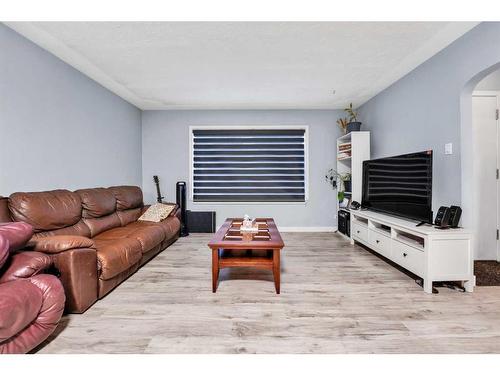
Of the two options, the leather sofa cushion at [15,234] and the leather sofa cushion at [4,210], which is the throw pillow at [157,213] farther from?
the leather sofa cushion at [15,234]

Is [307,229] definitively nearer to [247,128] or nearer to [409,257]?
[247,128]

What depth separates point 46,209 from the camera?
2.34m

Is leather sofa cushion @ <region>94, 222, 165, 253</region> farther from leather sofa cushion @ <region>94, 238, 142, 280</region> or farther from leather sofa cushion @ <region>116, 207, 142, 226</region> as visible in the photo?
leather sofa cushion @ <region>116, 207, 142, 226</region>

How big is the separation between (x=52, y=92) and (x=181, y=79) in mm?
1533

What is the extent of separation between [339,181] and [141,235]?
12.3 ft

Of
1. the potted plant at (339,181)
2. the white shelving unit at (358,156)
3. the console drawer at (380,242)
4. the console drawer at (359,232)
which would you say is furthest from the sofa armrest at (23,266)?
the potted plant at (339,181)

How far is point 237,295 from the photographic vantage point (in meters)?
2.30

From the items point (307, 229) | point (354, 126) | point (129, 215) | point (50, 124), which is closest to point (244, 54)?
point (50, 124)

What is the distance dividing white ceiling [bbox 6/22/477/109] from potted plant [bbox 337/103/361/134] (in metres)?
0.50

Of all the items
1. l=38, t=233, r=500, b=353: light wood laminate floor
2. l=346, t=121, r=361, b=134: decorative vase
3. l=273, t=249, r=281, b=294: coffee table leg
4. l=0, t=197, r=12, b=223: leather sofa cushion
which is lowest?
l=38, t=233, r=500, b=353: light wood laminate floor

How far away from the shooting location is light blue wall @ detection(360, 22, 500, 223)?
7.67 ft

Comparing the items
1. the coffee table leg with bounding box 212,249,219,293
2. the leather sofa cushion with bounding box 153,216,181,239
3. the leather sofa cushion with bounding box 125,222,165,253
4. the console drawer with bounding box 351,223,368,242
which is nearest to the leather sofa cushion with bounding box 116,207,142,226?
the leather sofa cushion with bounding box 125,222,165,253

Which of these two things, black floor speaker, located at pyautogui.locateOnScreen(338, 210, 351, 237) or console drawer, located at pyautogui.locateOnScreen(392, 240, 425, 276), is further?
black floor speaker, located at pyautogui.locateOnScreen(338, 210, 351, 237)
